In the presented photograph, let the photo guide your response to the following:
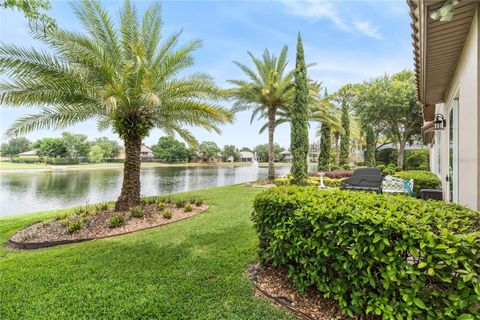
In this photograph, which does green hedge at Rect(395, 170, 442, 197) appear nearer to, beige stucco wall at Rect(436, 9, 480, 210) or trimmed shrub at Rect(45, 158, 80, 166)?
beige stucco wall at Rect(436, 9, 480, 210)

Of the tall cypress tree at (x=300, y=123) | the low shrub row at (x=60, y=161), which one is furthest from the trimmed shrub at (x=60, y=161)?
the tall cypress tree at (x=300, y=123)

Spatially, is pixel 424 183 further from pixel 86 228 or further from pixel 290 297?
pixel 86 228

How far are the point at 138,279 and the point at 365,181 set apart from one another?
8666mm

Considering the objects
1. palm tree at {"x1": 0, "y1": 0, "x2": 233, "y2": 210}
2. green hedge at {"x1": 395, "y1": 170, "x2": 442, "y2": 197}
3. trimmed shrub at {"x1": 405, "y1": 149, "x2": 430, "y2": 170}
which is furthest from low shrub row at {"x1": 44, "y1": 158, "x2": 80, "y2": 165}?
trimmed shrub at {"x1": 405, "y1": 149, "x2": 430, "y2": 170}

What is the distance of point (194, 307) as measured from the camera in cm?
270

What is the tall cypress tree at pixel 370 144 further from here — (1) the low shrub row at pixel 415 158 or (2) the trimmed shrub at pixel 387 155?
(2) the trimmed shrub at pixel 387 155

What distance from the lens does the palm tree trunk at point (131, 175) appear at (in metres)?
7.47

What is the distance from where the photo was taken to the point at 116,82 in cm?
697

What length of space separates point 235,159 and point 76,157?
43.4m

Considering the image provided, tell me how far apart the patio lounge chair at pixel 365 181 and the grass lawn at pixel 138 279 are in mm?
5563

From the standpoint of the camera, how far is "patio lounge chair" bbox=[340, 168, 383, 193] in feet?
29.0

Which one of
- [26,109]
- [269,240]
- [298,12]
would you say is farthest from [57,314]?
[298,12]

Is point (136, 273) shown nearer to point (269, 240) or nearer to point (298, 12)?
point (269, 240)

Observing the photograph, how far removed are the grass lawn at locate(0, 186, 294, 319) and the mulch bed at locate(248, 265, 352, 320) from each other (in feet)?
0.47
